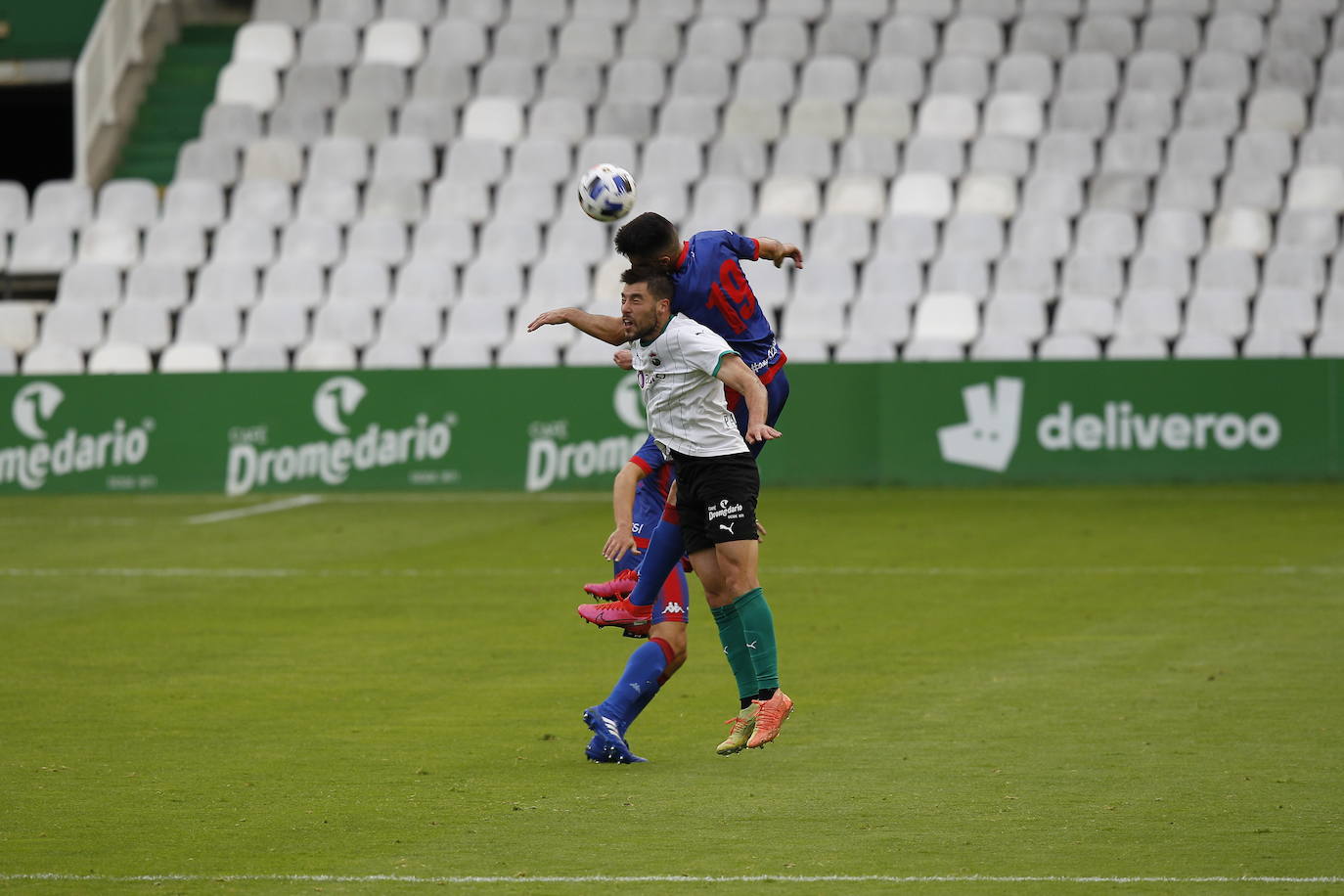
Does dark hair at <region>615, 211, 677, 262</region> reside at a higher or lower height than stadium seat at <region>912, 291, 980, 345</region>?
lower

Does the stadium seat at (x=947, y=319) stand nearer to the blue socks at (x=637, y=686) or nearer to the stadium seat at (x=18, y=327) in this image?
the stadium seat at (x=18, y=327)

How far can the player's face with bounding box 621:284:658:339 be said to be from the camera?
24.4ft

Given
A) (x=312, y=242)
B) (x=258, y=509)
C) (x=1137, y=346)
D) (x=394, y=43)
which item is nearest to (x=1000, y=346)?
(x=1137, y=346)

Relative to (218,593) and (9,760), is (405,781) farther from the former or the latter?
(218,593)

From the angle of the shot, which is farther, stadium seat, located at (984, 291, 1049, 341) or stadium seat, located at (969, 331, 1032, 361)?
stadium seat, located at (984, 291, 1049, 341)

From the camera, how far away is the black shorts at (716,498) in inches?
294

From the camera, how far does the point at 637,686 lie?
777cm

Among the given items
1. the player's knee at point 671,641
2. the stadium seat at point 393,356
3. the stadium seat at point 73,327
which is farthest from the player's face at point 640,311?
the stadium seat at point 73,327

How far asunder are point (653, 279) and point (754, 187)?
16742 mm

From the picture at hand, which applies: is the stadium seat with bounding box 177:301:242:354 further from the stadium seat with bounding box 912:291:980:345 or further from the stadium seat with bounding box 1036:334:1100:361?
the stadium seat with bounding box 1036:334:1100:361

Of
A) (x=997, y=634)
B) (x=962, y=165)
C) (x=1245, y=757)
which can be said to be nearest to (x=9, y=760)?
(x=1245, y=757)

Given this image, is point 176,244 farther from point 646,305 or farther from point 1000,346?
point 646,305

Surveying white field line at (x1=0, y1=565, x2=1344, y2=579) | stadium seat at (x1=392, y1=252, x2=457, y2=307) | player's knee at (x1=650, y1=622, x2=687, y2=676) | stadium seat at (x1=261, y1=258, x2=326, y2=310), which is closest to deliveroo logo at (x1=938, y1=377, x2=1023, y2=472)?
white field line at (x1=0, y1=565, x2=1344, y2=579)

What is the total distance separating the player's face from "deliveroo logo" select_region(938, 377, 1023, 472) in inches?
494
